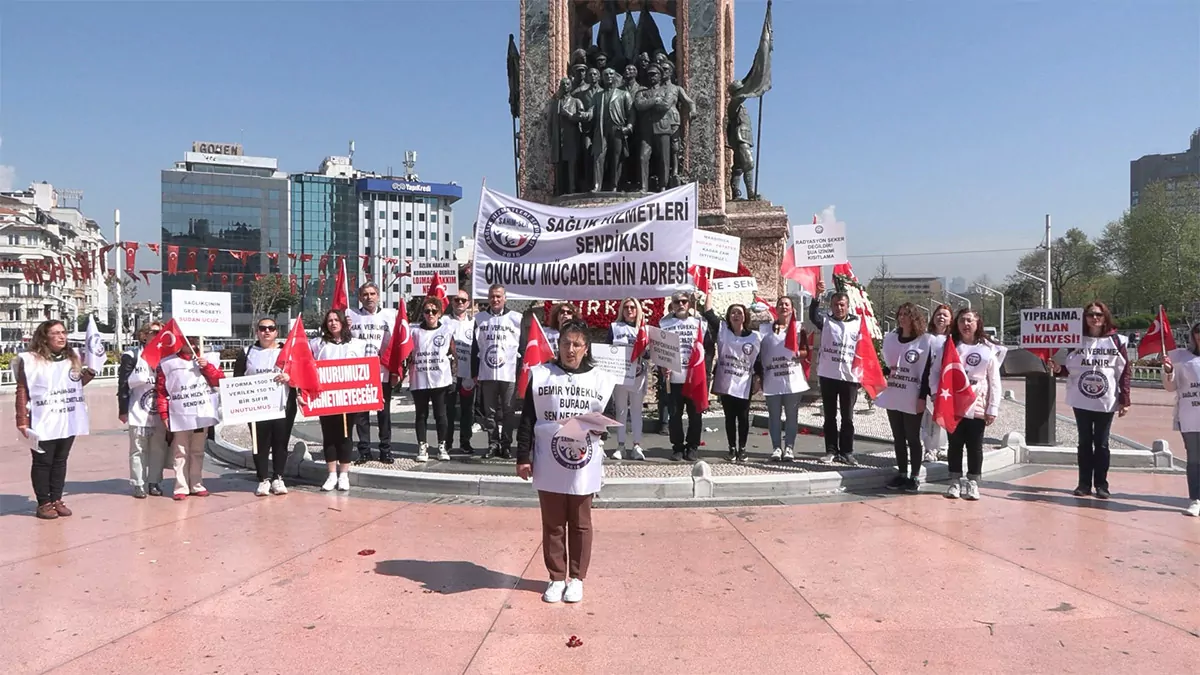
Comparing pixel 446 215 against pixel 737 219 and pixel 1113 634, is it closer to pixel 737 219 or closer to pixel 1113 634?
pixel 737 219

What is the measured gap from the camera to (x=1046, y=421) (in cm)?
1001

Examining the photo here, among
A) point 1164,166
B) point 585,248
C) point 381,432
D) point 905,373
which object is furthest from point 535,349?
point 1164,166

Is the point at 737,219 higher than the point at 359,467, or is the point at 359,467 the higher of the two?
the point at 737,219

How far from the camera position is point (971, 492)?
23.7ft

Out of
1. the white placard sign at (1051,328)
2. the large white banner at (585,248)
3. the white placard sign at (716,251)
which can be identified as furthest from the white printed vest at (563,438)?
the white placard sign at (1051,328)

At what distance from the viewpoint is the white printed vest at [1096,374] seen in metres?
7.40

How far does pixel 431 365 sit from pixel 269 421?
1.70 meters

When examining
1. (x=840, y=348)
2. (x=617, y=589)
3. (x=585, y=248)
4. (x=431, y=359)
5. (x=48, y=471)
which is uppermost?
(x=585, y=248)

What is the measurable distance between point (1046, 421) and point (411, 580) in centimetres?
850

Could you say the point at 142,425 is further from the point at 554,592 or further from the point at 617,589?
the point at 617,589

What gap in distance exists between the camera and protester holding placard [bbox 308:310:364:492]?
24.7ft

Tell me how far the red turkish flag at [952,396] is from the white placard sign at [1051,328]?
1937mm

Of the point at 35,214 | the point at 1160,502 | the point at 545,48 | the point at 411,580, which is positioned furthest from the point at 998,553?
the point at 35,214

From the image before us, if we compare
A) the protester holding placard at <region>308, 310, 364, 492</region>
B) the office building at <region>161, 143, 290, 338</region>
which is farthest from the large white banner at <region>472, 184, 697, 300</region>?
the office building at <region>161, 143, 290, 338</region>
